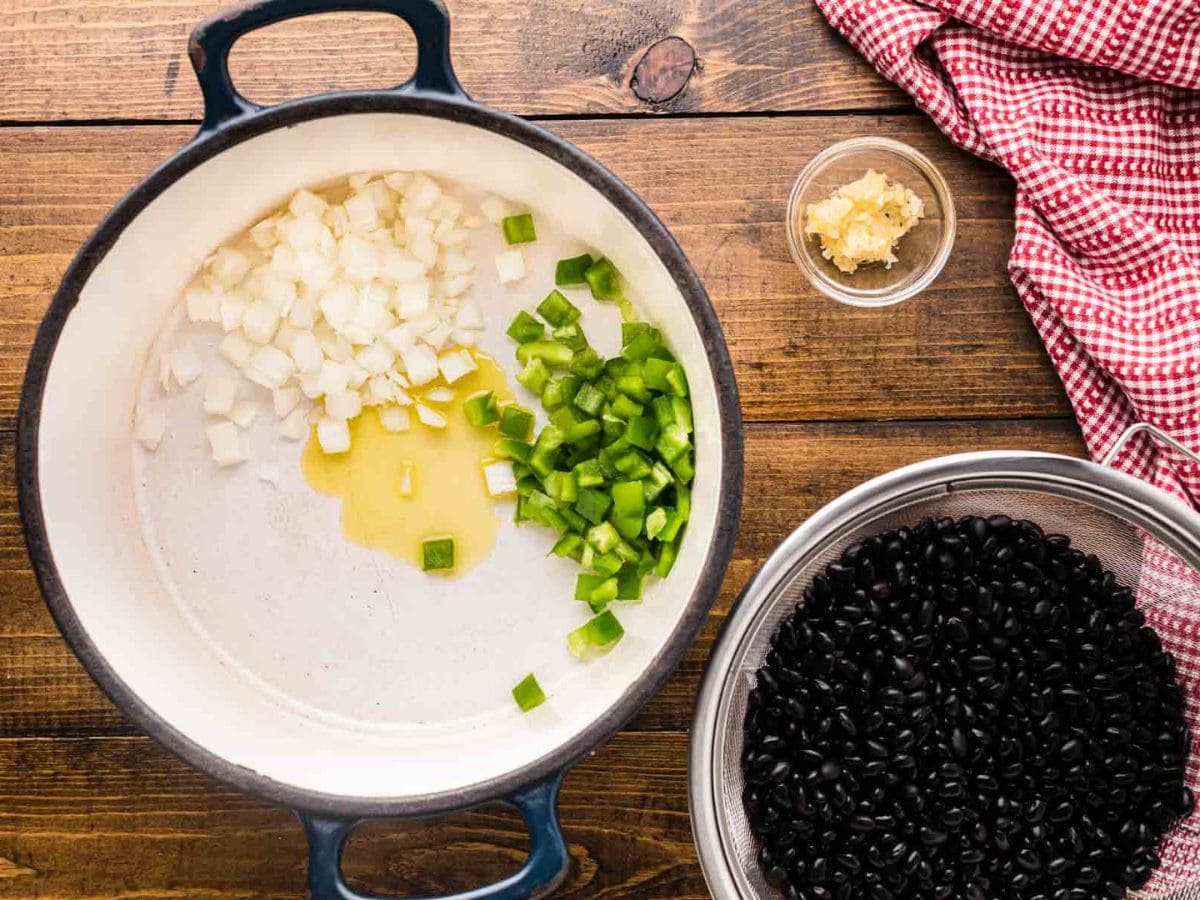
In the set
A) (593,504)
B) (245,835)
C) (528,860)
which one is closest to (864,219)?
(593,504)

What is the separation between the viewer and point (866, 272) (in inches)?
50.4

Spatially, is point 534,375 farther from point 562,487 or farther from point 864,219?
point 864,219

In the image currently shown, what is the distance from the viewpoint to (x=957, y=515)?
120cm

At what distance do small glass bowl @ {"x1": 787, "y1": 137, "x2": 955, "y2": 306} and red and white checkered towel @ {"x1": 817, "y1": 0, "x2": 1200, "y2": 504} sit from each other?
2.3 inches

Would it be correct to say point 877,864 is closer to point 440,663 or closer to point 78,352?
point 440,663

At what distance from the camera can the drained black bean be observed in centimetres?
112

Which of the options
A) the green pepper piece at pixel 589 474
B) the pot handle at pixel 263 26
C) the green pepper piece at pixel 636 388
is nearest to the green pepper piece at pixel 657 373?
the green pepper piece at pixel 636 388

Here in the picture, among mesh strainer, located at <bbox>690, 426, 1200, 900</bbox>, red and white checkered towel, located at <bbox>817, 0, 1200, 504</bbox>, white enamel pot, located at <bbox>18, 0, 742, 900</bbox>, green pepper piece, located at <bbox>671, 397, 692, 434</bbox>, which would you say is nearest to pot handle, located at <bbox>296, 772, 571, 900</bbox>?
white enamel pot, located at <bbox>18, 0, 742, 900</bbox>

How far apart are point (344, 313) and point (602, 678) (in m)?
0.51

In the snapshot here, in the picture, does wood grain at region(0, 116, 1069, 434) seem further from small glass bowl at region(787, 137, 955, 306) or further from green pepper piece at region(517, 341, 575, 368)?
green pepper piece at region(517, 341, 575, 368)

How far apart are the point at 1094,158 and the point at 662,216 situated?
0.50 meters

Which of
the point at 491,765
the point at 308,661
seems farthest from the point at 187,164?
the point at 491,765

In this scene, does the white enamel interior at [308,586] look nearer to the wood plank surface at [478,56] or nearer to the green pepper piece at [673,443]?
the green pepper piece at [673,443]

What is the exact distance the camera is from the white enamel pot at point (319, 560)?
1.03 metres
